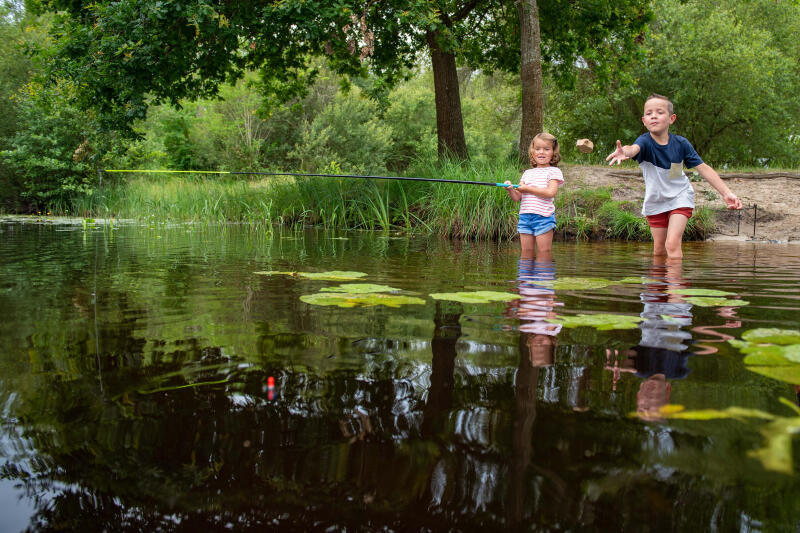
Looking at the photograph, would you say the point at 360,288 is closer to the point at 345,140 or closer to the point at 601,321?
the point at 601,321

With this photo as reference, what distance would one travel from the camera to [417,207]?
441 inches

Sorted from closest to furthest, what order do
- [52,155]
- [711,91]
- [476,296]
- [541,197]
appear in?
1. [476,296]
2. [541,197]
3. [52,155]
4. [711,91]

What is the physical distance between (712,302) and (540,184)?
3.23 metres

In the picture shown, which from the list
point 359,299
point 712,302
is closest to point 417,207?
point 359,299

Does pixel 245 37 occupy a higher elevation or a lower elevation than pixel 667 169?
higher

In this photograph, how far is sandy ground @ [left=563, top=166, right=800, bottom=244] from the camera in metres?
10.5

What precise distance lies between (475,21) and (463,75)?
666 inches

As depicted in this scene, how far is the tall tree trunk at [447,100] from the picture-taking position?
12.6 metres

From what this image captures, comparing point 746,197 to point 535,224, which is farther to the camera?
point 746,197

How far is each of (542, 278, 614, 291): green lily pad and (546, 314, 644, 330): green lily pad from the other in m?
0.99

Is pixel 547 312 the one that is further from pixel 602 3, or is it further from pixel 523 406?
pixel 602 3

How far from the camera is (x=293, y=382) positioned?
168cm

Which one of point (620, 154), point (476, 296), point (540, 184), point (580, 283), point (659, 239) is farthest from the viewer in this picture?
point (540, 184)

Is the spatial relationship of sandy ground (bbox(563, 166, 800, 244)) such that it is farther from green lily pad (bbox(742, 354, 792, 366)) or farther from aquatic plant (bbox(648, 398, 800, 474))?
aquatic plant (bbox(648, 398, 800, 474))
